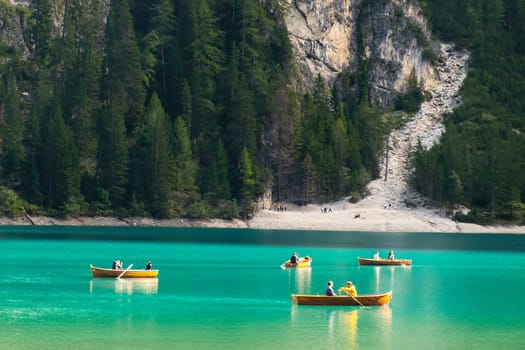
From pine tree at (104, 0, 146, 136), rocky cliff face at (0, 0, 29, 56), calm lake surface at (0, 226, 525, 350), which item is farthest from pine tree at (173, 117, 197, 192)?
calm lake surface at (0, 226, 525, 350)

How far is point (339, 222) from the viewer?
515ft

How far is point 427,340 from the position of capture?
46281 millimetres

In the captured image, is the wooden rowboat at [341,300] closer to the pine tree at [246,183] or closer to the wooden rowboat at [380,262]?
the wooden rowboat at [380,262]

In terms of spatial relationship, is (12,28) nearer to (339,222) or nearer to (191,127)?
(191,127)

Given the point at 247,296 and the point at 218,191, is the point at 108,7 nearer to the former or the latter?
the point at 218,191

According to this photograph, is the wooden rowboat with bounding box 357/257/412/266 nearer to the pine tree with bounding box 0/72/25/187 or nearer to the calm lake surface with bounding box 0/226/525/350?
the calm lake surface with bounding box 0/226/525/350

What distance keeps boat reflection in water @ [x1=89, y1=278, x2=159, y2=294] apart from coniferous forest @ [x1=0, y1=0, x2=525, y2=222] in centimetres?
8347

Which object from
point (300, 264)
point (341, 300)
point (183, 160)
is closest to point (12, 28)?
point (183, 160)

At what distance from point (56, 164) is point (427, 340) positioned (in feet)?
387

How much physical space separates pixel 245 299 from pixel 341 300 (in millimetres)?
6293

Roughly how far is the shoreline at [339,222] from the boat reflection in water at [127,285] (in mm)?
84781

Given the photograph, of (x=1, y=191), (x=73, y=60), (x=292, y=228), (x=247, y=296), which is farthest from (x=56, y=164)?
(x=247, y=296)

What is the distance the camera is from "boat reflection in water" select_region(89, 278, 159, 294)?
63.0 metres

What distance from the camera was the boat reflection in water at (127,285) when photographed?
207ft
